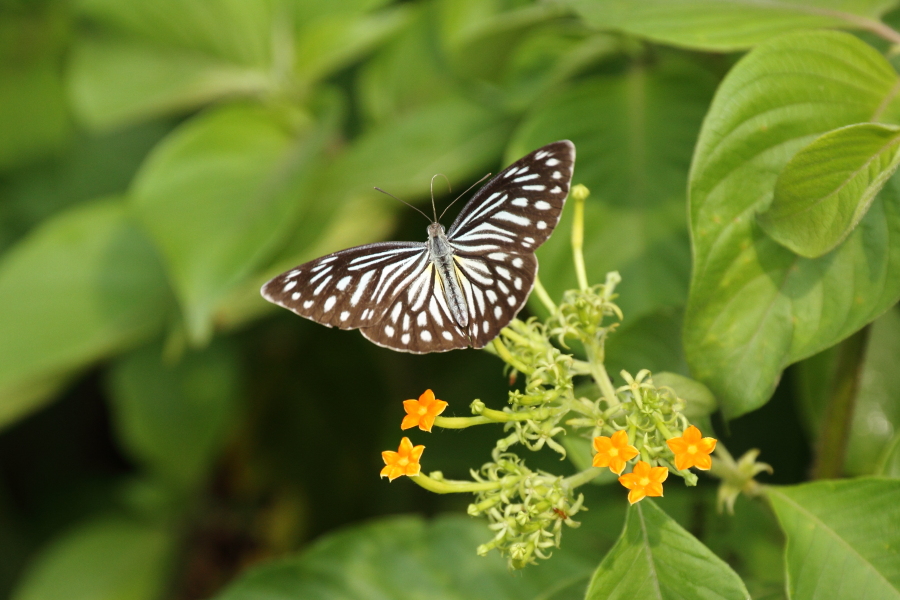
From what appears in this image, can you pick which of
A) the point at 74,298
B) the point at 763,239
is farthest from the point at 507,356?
the point at 74,298

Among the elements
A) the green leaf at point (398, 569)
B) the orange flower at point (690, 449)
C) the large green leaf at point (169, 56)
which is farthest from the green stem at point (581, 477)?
the large green leaf at point (169, 56)

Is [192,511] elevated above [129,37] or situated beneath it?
situated beneath

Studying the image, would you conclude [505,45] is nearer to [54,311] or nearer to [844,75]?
[844,75]

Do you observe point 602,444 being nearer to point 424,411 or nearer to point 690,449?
point 690,449

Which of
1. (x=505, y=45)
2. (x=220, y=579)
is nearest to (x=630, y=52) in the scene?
(x=505, y=45)

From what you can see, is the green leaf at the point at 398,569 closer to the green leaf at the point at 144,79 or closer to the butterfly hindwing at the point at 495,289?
the butterfly hindwing at the point at 495,289
